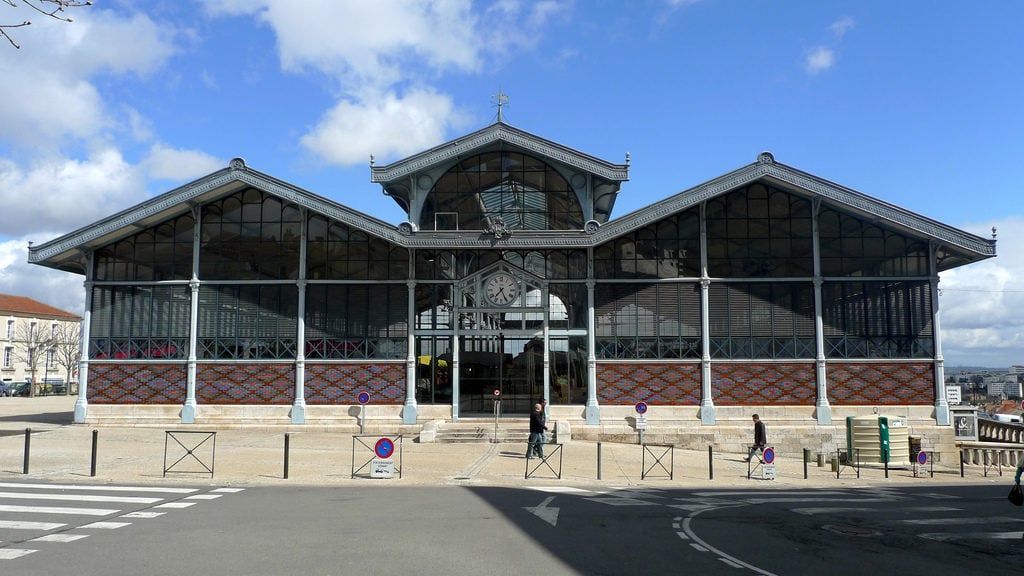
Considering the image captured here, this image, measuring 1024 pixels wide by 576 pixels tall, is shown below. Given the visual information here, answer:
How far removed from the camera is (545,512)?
41.9ft

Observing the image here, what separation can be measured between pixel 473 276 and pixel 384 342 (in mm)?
4114

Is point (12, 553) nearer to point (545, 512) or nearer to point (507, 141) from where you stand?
point (545, 512)

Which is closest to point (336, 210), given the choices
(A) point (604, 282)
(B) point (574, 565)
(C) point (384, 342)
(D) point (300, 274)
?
(D) point (300, 274)

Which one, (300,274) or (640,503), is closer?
(640,503)

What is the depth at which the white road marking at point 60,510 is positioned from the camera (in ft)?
39.4

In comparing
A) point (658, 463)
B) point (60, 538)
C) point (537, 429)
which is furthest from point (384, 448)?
point (658, 463)

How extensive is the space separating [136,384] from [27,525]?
18.9 metres

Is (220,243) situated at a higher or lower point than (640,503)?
higher

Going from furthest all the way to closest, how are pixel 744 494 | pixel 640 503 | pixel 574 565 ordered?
1. pixel 744 494
2. pixel 640 503
3. pixel 574 565

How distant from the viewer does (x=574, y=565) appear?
8.91 m

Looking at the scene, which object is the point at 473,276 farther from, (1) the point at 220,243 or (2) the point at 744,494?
A: (2) the point at 744,494

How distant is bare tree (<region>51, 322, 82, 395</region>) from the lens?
257 ft

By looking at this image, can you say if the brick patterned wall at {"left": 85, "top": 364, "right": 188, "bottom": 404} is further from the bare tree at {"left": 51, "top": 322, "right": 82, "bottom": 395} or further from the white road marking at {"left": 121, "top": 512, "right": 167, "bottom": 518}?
the bare tree at {"left": 51, "top": 322, "right": 82, "bottom": 395}

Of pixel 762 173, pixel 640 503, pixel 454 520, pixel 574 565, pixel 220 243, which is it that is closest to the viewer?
pixel 574 565
